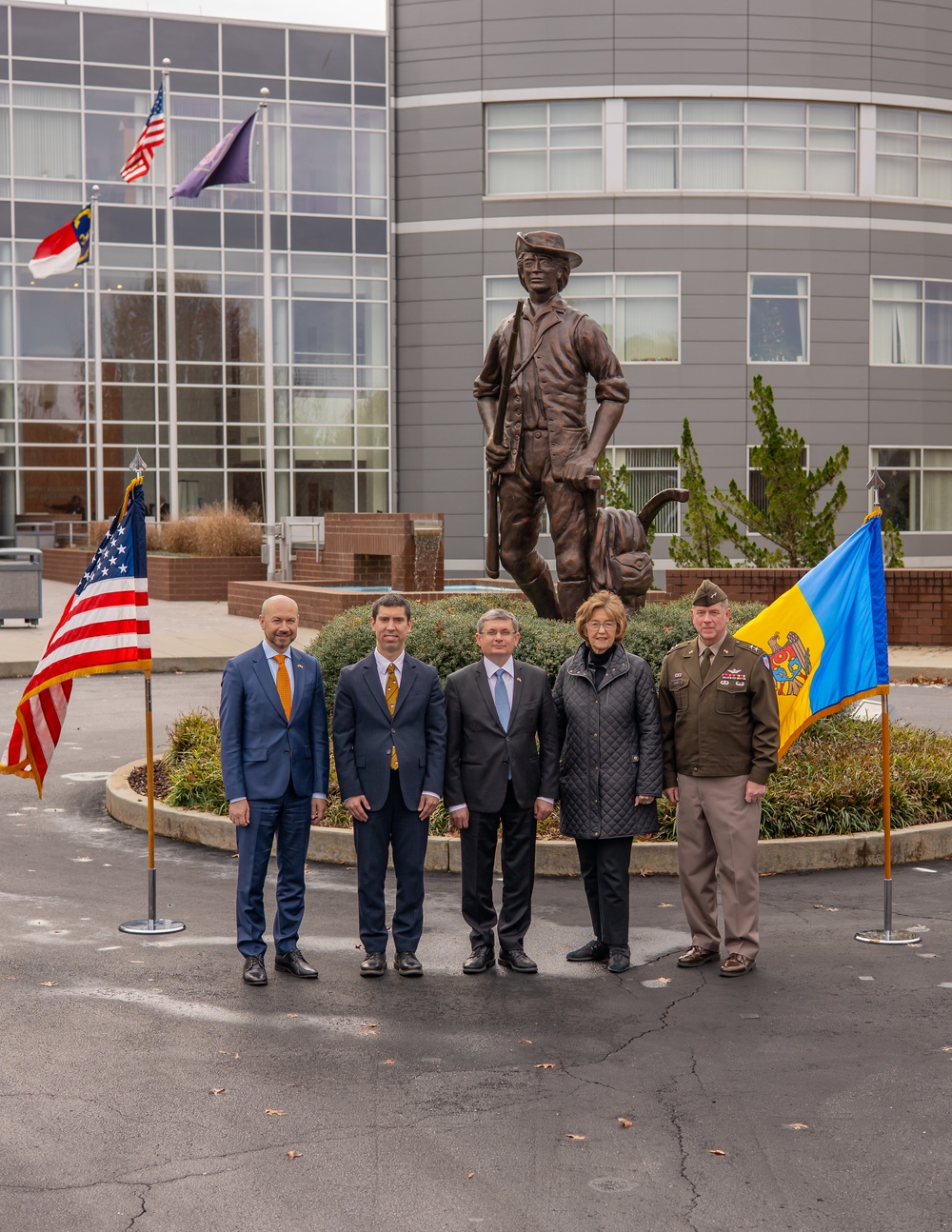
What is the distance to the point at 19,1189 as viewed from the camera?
438 cm

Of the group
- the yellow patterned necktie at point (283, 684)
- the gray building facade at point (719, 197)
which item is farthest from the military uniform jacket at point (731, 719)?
the gray building facade at point (719, 197)

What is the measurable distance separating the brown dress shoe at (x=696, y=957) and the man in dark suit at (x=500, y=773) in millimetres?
733

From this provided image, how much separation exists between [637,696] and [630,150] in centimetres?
3311

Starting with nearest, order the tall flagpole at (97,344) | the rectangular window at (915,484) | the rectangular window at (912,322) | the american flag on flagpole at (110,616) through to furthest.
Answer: the american flag on flagpole at (110,616) < the tall flagpole at (97,344) < the rectangular window at (912,322) < the rectangular window at (915,484)

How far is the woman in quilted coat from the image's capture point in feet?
22.5

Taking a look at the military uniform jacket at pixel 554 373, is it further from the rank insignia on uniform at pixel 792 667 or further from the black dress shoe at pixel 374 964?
the black dress shoe at pixel 374 964

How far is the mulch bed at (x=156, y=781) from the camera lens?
10.5 m

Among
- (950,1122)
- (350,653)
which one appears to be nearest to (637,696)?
(950,1122)

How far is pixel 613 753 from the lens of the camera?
6.94 meters

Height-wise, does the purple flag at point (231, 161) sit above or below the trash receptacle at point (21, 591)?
above

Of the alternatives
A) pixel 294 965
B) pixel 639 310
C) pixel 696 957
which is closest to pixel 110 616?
pixel 294 965

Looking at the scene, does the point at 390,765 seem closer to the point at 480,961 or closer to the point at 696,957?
the point at 480,961

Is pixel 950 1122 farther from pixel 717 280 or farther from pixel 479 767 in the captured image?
pixel 717 280

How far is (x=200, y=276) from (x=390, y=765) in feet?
120
